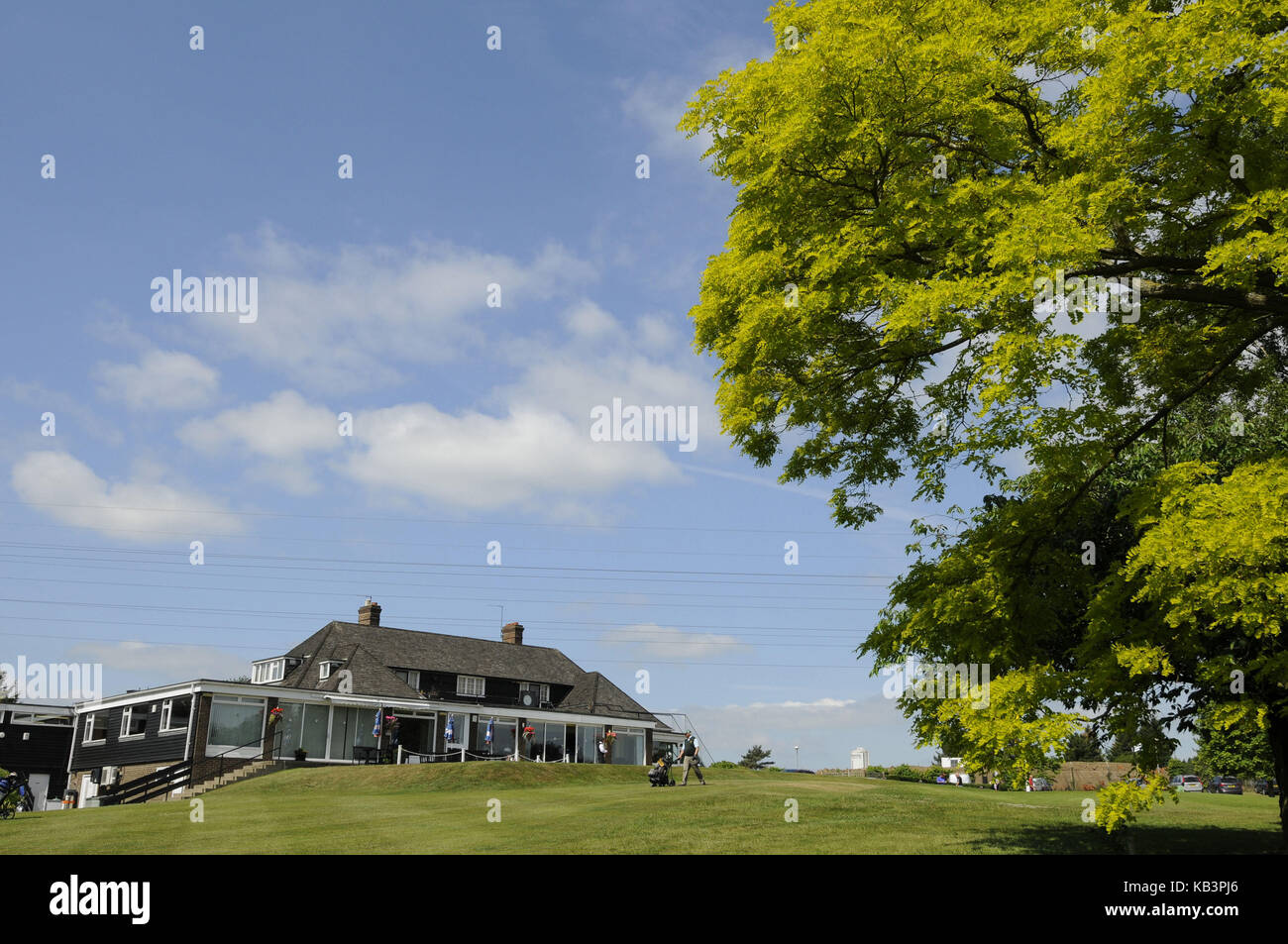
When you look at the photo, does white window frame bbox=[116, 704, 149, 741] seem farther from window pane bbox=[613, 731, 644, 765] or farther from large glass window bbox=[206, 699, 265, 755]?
window pane bbox=[613, 731, 644, 765]

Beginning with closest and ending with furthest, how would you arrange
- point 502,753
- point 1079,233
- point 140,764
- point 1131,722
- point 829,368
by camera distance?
point 1079,233 → point 1131,722 → point 829,368 → point 140,764 → point 502,753

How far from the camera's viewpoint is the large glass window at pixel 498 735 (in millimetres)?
48969

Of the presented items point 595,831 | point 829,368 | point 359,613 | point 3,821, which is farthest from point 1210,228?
point 359,613

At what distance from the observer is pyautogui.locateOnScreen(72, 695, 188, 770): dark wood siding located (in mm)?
40312

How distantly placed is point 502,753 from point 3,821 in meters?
26.6

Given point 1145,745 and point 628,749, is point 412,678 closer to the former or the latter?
point 628,749

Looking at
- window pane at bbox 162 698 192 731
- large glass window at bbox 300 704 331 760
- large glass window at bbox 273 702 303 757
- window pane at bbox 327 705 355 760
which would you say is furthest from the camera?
window pane at bbox 327 705 355 760

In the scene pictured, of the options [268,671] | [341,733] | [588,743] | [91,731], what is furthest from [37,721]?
[588,743]

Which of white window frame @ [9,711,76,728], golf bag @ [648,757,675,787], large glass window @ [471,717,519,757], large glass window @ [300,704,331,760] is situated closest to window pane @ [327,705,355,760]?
large glass window @ [300,704,331,760]

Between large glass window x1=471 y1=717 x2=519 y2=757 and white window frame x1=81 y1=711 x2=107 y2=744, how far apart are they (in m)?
16.9

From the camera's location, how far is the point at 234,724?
40.3 metres

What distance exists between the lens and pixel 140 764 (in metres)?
41.8

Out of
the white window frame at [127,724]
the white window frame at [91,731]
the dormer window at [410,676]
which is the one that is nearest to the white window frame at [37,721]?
the white window frame at [91,731]
